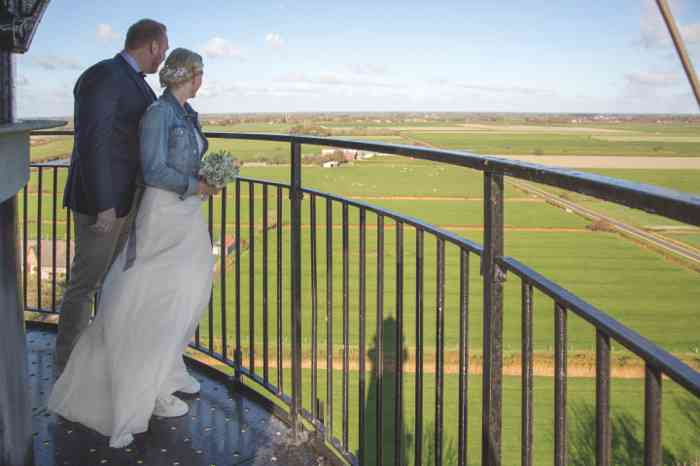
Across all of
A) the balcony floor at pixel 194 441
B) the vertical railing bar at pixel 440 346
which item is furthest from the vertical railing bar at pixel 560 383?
the balcony floor at pixel 194 441

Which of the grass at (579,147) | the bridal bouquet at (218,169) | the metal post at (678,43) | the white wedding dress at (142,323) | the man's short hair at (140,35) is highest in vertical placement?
the grass at (579,147)

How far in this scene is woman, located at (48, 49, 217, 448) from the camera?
2502 millimetres

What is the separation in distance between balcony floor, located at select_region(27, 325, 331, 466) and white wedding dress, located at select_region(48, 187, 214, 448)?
0.07m

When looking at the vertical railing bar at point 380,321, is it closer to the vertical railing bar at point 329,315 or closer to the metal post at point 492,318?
the vertical railing bar at point 329,315

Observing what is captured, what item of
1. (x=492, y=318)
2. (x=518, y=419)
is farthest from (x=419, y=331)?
(x=518, y=419)

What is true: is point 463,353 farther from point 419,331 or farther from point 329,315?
point 329,315

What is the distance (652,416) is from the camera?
86 cm

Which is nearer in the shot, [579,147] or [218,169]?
[218,169]

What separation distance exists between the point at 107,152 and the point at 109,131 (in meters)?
0.08

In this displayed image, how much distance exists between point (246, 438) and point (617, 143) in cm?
12589

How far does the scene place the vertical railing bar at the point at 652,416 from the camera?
2.80 ft

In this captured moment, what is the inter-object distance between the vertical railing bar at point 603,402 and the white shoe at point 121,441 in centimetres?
187

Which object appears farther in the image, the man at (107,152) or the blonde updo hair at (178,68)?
A: the man at (107,152)

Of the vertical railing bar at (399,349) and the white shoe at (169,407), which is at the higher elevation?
the vertical railing bar at (399,349)
